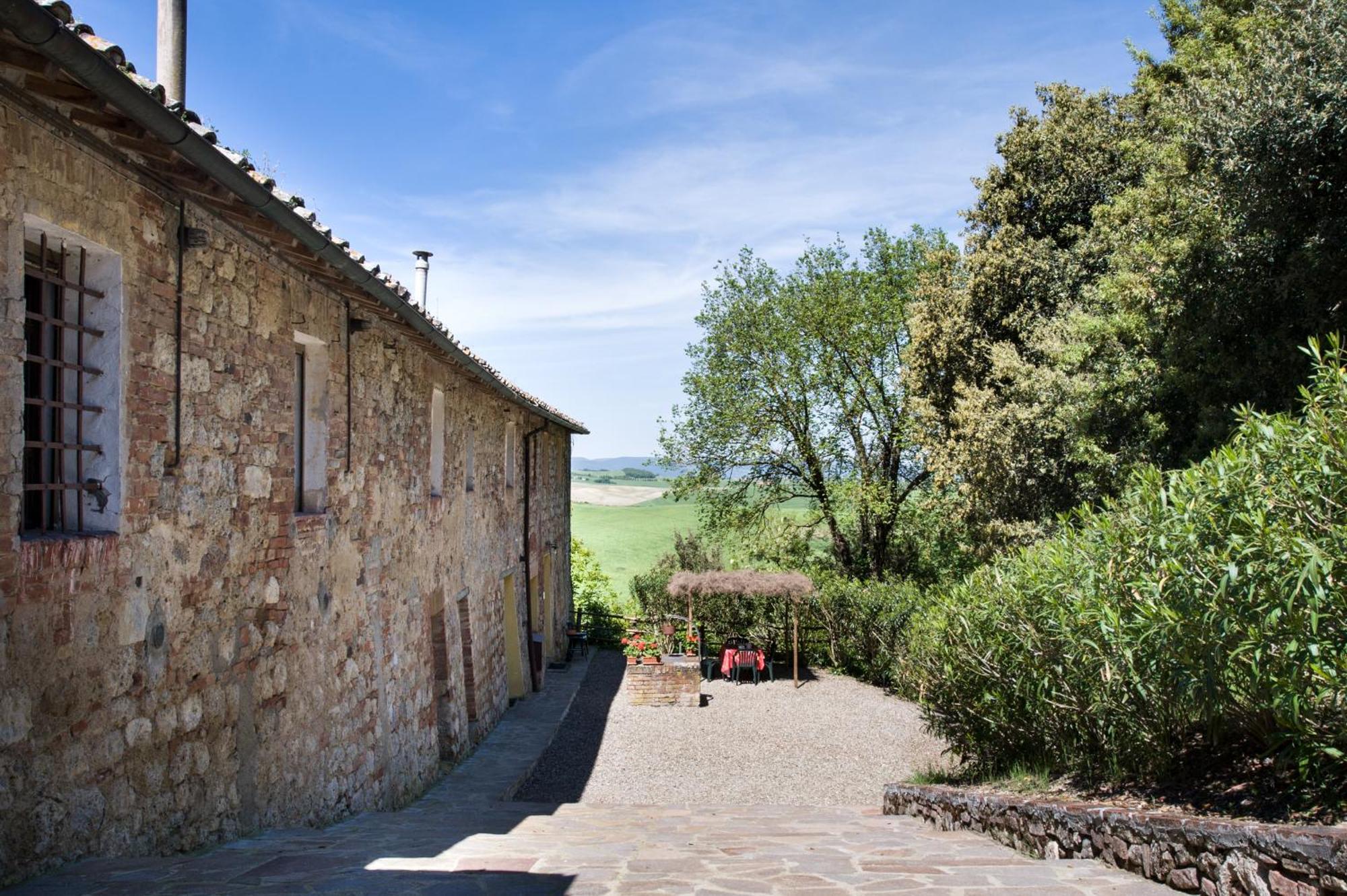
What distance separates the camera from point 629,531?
5775cm

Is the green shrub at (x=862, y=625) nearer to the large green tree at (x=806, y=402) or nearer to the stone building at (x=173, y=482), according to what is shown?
the large green tree at (x=806, y=402)

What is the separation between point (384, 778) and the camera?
7.84m

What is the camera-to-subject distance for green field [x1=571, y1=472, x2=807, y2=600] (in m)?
42.9

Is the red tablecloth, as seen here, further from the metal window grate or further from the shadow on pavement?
the metal window grate

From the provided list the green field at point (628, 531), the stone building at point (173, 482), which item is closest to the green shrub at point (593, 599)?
the green field at point (628, 531)

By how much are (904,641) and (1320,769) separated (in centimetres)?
1264

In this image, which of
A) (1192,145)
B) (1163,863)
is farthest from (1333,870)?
(1192,145)

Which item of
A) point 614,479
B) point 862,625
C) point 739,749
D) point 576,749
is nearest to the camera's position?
point 576,749

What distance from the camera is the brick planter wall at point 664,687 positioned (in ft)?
51.3

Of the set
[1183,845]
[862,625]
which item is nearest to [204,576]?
[1183,845]

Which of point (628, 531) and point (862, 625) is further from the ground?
point (628, 531)

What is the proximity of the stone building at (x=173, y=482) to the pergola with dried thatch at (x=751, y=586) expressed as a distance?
10.4m

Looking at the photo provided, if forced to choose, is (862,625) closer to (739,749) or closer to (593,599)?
(739,749)

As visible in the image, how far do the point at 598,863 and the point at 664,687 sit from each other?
11.4 meters
